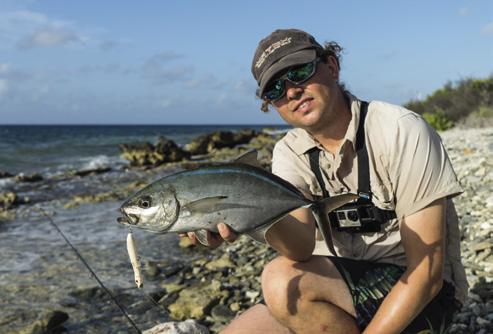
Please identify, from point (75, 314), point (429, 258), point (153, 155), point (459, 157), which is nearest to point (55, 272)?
point (75, 314)

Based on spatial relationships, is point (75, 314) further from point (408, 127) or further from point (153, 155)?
point (153, 155)

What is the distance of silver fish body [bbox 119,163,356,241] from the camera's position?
258cm

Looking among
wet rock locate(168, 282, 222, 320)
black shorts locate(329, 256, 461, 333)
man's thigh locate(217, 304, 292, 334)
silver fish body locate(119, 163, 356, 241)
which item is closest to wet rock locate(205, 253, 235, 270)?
wet rock locate(168, 282, 222, 320)

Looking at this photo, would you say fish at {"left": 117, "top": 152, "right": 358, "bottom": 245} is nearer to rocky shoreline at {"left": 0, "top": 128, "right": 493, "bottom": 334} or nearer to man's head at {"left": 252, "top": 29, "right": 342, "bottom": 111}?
man's head at {"left": 252, "top": 29, "right": 342, "bottom": 111}

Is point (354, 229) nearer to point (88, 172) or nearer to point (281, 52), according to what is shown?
point (281, 52)

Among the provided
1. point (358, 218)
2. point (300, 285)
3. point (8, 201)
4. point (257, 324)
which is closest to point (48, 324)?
point (257, 324)

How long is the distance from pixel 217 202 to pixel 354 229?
111 cm

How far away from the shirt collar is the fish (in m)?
0.60

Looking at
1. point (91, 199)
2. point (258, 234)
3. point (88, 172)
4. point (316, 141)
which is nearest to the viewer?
point (258, 234)

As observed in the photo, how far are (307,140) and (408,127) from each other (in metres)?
0.74

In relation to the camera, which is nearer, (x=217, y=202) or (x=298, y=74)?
(x=217, y=202)

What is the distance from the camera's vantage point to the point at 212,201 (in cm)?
261

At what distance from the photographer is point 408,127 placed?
2932mm

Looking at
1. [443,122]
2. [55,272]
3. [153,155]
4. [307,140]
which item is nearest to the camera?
[307,140]
